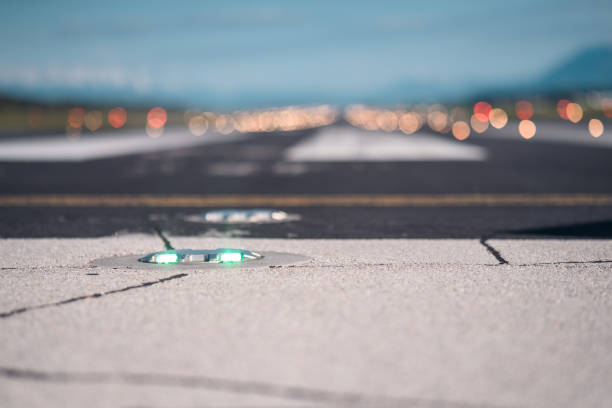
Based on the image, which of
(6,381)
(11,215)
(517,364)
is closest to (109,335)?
(6,381)

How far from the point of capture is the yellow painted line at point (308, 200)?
47.8 ft

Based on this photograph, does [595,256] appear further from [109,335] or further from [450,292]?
[109,335]

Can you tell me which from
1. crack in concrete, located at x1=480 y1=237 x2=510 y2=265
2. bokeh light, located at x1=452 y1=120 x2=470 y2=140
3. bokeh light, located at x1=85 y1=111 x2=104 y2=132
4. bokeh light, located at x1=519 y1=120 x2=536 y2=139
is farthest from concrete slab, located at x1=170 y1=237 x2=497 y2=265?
bokeh light, located at x1=85 y1=111 x2=104 y2=132

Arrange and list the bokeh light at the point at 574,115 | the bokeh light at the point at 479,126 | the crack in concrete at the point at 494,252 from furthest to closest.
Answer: the bokeh light at the point at 574,115
the bokeh light at the point at 479,126
the crack in concrete at the point at 494,252

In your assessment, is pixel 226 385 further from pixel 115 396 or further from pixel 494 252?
pixel 494 252

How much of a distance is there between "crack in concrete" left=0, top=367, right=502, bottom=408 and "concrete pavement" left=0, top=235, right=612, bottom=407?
0.04 ft

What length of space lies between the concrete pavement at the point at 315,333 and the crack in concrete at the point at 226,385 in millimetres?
13

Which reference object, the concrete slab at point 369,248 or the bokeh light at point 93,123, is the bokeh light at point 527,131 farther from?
the concrete slab at point 369,248

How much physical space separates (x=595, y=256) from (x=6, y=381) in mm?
6028

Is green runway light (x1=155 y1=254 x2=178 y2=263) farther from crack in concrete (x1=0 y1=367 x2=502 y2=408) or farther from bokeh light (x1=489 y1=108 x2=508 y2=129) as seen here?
bokeh light (x1=489 y1=108 x2=508 y2=129)

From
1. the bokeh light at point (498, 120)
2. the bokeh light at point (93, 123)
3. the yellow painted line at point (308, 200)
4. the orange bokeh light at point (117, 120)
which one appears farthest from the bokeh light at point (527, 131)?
the yellow painted line at point (308, 200)

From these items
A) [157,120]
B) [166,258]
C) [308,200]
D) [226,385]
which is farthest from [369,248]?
[157,120]

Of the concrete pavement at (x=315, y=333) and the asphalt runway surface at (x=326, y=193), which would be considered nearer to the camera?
the concrete pavement at (x=315, y=333)

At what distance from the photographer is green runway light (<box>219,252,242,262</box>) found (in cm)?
848
